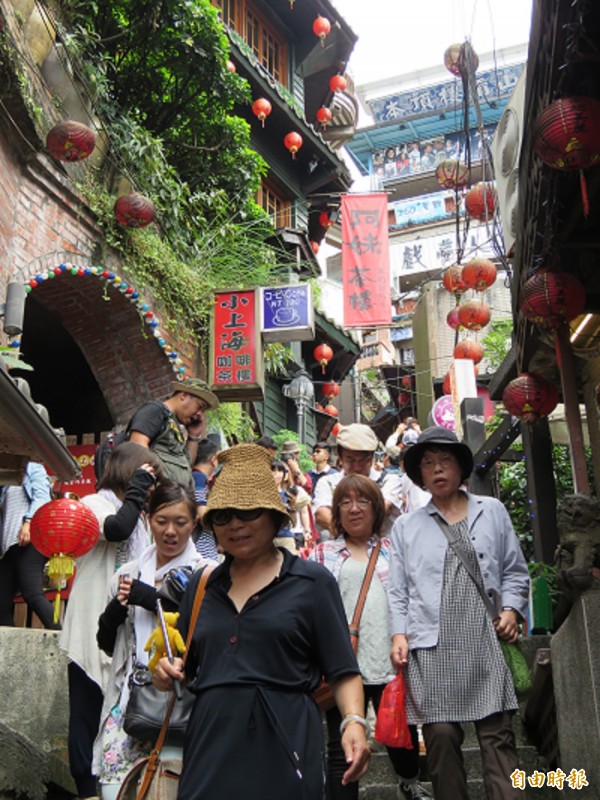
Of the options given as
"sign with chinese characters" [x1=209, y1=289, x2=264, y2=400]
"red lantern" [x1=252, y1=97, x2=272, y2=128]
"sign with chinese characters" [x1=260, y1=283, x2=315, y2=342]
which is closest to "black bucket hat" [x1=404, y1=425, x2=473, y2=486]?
"sign with chinese characters" [x1=209, y1=289, x2=264, y2=400]

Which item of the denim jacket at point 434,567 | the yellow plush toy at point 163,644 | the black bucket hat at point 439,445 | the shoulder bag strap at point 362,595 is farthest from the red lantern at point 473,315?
the yellow plush toy at point 163,644

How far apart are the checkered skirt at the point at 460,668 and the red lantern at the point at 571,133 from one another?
6.86 ft

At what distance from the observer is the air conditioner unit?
750 centimetres

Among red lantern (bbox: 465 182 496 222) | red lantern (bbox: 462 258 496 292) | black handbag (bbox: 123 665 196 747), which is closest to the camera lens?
black handbag (bbox: 123 665 196 747)

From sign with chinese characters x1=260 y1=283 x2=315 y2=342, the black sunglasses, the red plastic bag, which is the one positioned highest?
sign with chinese characters x1=260 y1=283 x2=315 y2=342

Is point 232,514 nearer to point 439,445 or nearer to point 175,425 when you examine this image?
point 439,445

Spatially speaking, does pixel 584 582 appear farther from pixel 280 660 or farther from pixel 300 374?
pixel 300 374

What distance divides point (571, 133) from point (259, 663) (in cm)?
326

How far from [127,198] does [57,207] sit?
95 centimetres

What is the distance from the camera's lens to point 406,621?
412cm

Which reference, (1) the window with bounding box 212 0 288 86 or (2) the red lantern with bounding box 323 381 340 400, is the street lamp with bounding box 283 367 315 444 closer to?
(2) the red lantern with bounding box 323 381 340 400

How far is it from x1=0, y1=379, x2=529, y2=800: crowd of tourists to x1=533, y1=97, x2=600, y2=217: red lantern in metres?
1.61

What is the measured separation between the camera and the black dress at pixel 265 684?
242 centimetres

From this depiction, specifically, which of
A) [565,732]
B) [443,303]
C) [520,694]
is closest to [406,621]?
[520,694]
